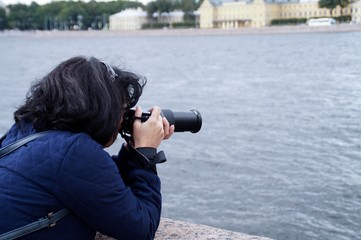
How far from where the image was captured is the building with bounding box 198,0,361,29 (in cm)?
7350

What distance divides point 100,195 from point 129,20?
81514mm

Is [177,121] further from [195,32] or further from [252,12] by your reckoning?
[252,12]

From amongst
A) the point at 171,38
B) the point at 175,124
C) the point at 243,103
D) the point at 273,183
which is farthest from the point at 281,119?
the point at 171,38

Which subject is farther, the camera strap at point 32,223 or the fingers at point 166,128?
the fingers at point 166,128

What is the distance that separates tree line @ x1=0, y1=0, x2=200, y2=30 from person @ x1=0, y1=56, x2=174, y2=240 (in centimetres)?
7800

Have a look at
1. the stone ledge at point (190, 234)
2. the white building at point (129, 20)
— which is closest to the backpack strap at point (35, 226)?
the stone ledge at point (190, 234)

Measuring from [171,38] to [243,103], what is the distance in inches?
2374

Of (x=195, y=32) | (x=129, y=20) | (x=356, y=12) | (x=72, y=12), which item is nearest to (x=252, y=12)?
(x=195, y=32)

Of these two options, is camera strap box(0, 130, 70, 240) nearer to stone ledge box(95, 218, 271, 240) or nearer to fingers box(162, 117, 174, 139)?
fingers box(162, 117, 174, 139)

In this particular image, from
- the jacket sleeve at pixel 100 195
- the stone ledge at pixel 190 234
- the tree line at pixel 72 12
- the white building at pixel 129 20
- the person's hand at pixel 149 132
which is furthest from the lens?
the white building at pixel 129 20

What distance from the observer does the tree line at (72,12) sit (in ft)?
262

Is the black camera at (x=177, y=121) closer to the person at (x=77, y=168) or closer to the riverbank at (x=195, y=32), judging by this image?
the person at (x=77, y=168)

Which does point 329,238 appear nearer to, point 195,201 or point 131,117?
point 195,201

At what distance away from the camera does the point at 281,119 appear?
427 inches
